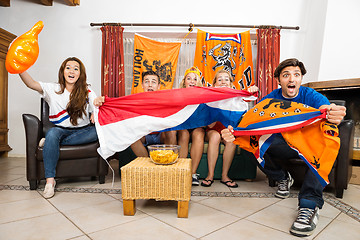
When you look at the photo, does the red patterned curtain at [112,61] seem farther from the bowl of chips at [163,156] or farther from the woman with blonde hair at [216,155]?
the bowl of chips at [163,156]

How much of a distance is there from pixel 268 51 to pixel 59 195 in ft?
10.6

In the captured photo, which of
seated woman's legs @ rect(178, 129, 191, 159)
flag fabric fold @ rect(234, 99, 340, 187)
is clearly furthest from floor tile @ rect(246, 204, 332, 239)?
seated woman's legs @ rect(178, 129, 191, 159)

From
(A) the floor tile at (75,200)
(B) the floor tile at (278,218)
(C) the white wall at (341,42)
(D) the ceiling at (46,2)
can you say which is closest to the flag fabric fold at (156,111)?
(A) the floor tile at (75,200)

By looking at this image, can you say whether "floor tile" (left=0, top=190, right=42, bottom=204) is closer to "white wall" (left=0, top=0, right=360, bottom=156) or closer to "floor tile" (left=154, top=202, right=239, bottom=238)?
"floor tile" (left=154, top=202, right=239, bottom=238)

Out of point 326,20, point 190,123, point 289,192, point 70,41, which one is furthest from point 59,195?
point 326,20

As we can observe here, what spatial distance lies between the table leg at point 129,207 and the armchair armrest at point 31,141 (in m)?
1.02

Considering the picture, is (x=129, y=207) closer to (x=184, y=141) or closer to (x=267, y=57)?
(x=184, y=141)

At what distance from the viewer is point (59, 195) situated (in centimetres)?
177

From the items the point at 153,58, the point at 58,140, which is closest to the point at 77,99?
the point at 58,140

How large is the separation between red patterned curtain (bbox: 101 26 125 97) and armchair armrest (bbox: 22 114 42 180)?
5.01ft

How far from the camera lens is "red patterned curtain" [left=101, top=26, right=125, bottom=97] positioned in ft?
11.0

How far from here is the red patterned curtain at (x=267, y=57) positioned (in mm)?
3338

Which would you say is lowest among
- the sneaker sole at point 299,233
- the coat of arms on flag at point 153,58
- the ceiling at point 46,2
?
the sneaker sole at point 299,233

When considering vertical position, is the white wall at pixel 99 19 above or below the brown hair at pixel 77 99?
above
